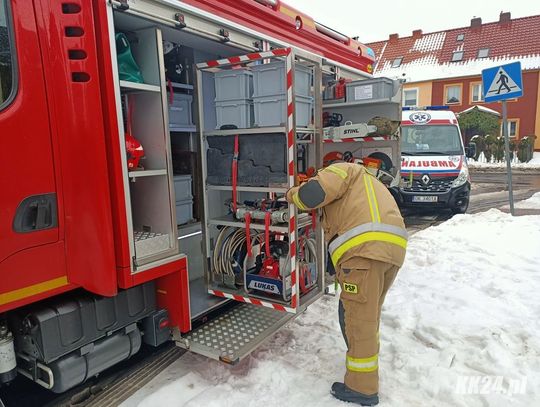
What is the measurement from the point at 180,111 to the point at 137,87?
5.10 ft

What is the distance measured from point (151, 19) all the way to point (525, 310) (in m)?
4.05

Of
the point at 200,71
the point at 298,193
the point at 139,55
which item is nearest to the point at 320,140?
the point at 298,193

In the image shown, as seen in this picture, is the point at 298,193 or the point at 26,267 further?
the point at 298,193

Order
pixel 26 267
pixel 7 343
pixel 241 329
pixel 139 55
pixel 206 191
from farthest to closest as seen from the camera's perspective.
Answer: pixel 206 191 → pixel 241 329 → pixel 139 55 → pixel 7 343 → pixel 26 267

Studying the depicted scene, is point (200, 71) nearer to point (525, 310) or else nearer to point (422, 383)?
point (422, 383)

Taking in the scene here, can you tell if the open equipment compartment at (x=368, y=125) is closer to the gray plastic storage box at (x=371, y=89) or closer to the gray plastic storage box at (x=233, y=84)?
the gray plastic storage box at (x=371, y=89)

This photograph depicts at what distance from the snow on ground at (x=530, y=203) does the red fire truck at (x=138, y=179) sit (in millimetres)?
8518

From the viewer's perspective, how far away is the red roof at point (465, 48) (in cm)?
2658

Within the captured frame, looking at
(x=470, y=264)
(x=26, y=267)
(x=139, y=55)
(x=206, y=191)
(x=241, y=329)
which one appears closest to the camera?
(x=26, y=267)

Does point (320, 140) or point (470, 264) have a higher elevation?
point (320, 140)

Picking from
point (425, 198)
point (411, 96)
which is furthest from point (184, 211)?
point (411, 96)

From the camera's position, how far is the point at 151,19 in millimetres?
2689

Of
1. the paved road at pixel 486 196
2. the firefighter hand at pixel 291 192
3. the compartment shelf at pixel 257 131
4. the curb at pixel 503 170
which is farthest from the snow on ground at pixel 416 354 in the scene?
the curb at pixel 503 170

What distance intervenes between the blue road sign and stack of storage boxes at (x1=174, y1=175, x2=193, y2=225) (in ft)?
19.4
